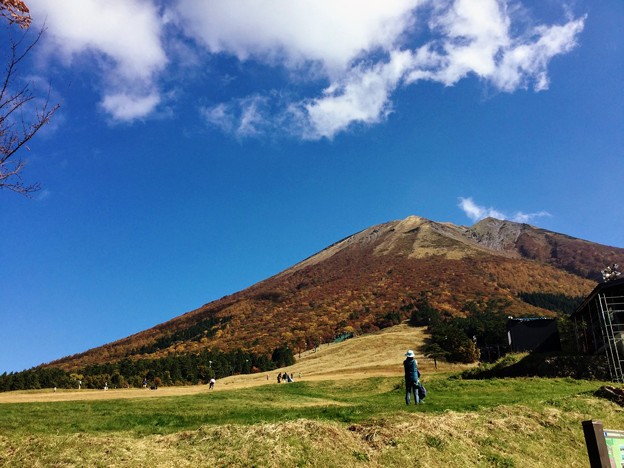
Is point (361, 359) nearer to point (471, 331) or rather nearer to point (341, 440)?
point (471, 331)

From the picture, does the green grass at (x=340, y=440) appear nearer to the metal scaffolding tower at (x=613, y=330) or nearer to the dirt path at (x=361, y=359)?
the metal scaffolding tower at (x=613, y=330)

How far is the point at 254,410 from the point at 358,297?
112 m

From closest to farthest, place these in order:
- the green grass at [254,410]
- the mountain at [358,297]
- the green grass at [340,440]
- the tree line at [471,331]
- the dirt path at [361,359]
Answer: the green grass at [340,440] < the green grass at [254,410] < the dirt path at [361,359] < the tree line at [471,331] < the mountain at [358,297]

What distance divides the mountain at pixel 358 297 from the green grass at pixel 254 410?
2815 inches

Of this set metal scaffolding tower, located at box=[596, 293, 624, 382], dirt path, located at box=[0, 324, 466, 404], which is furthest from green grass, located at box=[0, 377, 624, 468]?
dirt path, located at box=[0, 324, 466, 404]

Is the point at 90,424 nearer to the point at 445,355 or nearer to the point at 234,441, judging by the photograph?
the point at 234,441

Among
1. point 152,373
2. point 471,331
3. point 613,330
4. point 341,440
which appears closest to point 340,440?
point 341,440

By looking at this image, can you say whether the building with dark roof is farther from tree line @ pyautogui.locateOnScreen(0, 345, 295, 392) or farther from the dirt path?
tree line @ pyautogui.locateOnScreen(0, 345, 295, 392)

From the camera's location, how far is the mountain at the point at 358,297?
103938mm

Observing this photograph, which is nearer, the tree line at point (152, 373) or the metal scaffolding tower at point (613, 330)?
the metal scaffolding tower at point (613, 330)

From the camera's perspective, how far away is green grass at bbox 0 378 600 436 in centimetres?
1169

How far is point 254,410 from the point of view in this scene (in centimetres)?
1500

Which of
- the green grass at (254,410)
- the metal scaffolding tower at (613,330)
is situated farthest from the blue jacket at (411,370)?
the metal scaffolding tower at (613,330)

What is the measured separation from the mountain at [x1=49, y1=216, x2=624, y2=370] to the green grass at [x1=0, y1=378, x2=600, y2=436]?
235ft
